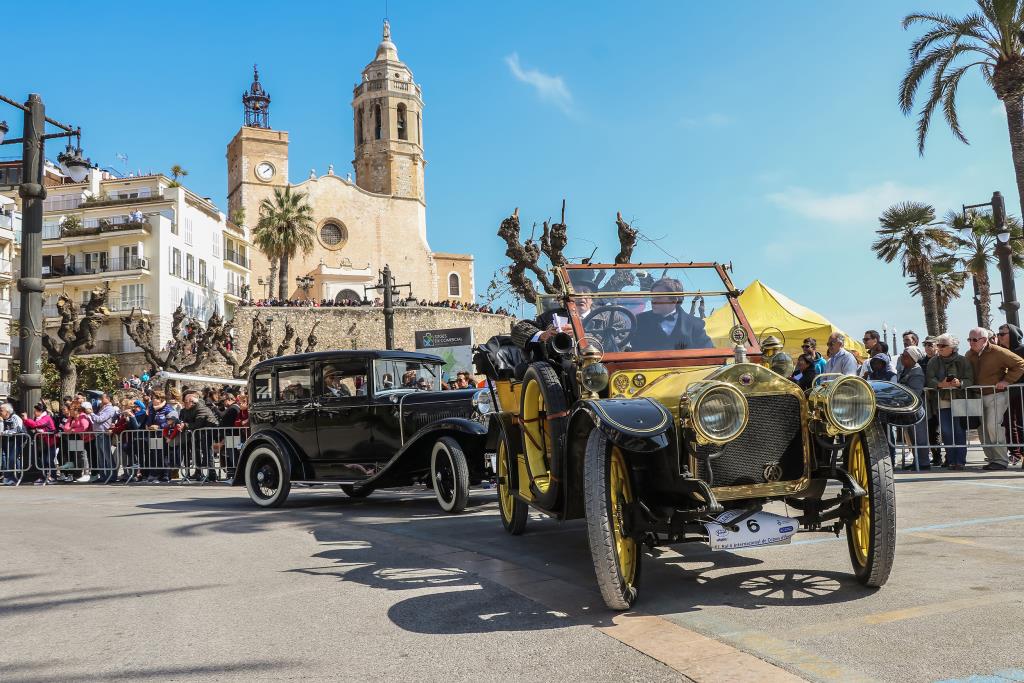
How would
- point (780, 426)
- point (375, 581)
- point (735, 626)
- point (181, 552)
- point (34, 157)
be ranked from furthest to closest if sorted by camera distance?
point (34, 157)
point (181, 552)
point (375, 581)
point (780, 426)
point (735, 626)

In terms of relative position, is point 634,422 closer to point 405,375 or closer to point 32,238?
point 405,375

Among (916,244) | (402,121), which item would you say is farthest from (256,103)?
(916,244)

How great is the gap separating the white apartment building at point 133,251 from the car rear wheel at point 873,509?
172 feet

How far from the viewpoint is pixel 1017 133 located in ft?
57.4

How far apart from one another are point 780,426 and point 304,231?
62.3 metres

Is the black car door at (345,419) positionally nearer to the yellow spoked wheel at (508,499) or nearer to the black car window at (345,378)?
the black car window at (345,378)

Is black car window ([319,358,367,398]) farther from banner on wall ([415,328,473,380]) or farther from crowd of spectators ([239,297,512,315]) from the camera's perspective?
crowd of spectators ([239,297,512,315])

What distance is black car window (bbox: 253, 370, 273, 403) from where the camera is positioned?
10.3 m

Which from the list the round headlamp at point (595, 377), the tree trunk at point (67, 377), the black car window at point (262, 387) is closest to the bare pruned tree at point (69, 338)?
the tree trunk at point (67, 377)

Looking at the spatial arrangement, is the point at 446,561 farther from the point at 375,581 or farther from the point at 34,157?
the point at 34,157

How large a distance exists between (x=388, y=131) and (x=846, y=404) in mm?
86261

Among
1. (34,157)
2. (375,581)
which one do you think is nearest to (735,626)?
(375,581)

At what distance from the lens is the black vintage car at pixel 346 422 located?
31.1 feet

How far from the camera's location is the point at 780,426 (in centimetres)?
450
